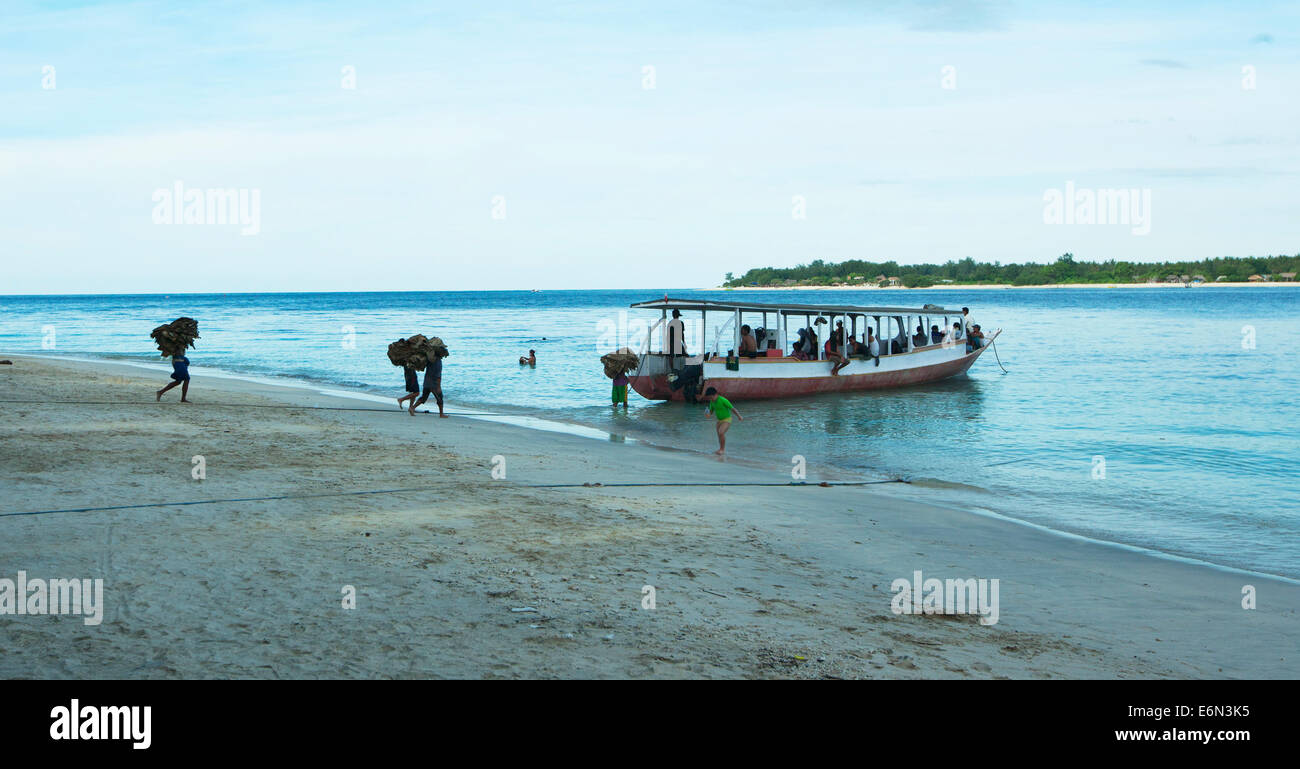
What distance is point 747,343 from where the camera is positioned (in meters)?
29.1

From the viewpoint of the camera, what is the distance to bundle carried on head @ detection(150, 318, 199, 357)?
19.0 metres

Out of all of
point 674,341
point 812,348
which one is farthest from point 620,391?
point 812,348

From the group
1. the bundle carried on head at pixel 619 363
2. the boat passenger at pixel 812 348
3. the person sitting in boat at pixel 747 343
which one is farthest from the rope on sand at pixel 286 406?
the boat passenger at pixel 812 348

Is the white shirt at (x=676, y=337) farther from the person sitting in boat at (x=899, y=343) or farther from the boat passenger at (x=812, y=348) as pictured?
the person sitting in boat at (x=899, y=343)

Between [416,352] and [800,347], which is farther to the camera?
[800,347]

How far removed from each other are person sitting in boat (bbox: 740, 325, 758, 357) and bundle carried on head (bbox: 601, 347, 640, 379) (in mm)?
4509

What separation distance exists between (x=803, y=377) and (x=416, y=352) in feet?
46.2

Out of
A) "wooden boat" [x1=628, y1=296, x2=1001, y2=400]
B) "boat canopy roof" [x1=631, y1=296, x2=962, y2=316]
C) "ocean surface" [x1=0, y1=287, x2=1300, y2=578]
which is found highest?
"boat canopy roof" [x1=631, y1=296, x2=962, y2=316]

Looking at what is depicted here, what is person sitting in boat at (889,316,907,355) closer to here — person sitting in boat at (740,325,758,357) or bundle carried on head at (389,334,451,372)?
person sitting in boat at (740,325,758,357)

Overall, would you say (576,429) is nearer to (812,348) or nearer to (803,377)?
(803,377)

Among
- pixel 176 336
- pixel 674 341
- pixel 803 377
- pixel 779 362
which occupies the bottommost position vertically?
pixel 803 377

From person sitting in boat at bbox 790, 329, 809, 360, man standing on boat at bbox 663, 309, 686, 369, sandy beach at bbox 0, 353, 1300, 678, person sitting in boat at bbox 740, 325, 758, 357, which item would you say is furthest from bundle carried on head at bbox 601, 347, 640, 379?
sandy beach at bbox 0, 353, 1300, 678

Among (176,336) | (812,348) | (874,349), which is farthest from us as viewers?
(874,349)
